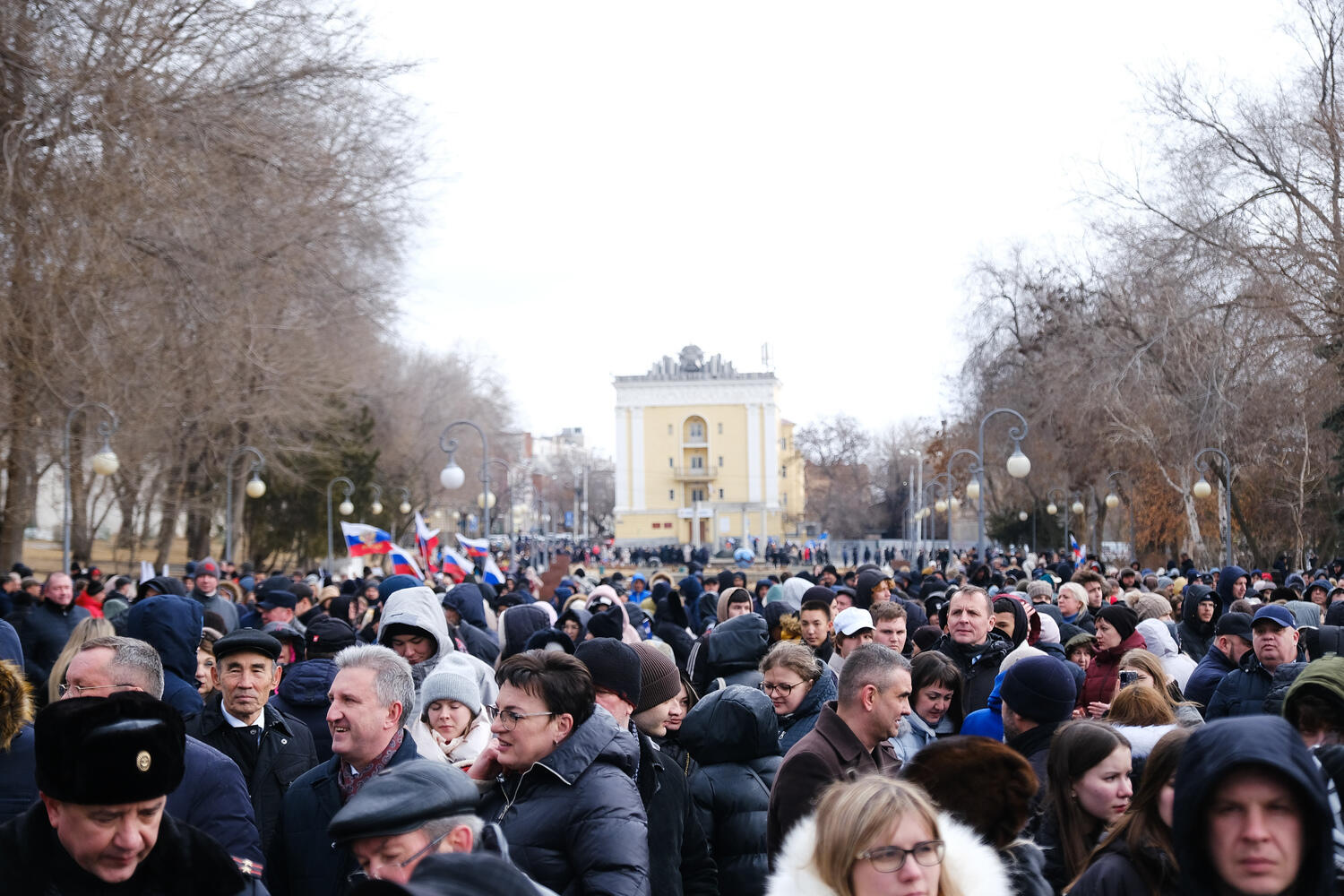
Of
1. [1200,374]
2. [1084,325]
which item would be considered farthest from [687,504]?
[1200,374]

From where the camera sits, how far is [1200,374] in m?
31.9

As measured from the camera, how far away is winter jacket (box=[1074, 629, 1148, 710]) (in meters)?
8.07

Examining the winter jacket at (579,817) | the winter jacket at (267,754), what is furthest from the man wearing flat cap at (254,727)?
the winter jacket at (579,817)

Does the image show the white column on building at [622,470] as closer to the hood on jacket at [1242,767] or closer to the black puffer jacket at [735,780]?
the black puffer jacket at [735,780]

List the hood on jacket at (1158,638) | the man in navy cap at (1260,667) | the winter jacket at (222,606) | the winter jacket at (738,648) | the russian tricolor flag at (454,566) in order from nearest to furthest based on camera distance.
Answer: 1. the man in navy cap at (1260,667)
2. the winter jacket at (738,648)
3. the hood on jacket at (1158,638)
4. the winter jacket at (222,606)
5. the russian tricolor flag at (454,566)

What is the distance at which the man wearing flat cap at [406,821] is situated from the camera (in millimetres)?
3041

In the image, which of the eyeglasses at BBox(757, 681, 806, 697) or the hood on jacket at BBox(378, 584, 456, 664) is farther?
the hood on jacket at BBox(378, 584, 456, 664)

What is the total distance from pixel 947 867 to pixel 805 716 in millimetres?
3345

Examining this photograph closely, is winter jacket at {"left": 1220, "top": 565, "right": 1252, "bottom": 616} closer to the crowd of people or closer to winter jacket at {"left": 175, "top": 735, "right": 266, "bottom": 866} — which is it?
the crowd of people

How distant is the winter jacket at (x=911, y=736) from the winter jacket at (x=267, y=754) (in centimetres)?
262

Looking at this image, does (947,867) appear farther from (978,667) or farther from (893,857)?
(978,667)

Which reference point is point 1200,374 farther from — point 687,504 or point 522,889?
point 687,504

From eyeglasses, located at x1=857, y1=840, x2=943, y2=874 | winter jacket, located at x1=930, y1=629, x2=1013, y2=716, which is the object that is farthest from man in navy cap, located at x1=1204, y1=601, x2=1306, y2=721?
eyeglasses, located at x1=857, y1=840, x2=943, y2=874

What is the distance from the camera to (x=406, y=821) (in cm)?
305
